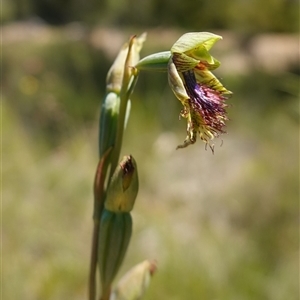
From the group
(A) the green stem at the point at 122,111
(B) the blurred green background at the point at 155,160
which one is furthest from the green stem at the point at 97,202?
(B) the blurred green background at the point at 155,160

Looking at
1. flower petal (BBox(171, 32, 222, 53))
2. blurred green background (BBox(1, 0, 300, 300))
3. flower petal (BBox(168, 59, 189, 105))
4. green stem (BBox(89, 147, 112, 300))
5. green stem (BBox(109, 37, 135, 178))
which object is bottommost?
blurred green background (BBox(1, 0, 300, 300))

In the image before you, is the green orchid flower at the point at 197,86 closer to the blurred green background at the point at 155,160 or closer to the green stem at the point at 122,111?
the green stem at the point at 122,111

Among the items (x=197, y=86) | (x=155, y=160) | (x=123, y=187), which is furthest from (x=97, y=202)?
(x=155, y=160)

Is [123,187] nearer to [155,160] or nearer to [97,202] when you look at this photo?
[97,202]

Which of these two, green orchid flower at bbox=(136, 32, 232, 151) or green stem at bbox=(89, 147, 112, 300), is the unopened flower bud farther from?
green orchid flower at bbox=(136, 32, 232, 151)

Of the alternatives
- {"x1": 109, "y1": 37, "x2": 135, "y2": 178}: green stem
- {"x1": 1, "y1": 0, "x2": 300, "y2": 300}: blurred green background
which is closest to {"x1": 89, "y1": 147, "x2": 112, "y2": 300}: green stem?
{"x1": 109, "y1": 37, "x2": 135, "y2": 178}: green stem

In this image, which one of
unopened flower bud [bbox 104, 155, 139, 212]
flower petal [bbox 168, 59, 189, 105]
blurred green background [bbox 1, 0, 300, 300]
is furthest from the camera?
blurred green background [bbox 1, 0, 300, 300]

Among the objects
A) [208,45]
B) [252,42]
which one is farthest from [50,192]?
[252,42]

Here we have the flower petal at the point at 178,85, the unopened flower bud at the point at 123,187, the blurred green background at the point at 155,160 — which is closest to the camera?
the flower petal at the point at 178,85
